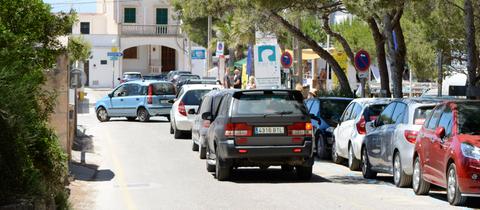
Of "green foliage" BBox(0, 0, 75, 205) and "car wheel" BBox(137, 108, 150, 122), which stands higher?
"green foliage" BBox(0, 0, 75, 205)

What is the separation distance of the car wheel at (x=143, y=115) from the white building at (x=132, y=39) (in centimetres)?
4374

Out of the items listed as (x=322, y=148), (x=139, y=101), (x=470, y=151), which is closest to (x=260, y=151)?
(x=470, y=151)

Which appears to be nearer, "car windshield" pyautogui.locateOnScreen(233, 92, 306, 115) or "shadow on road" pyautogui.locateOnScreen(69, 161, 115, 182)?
"car windshield" pyautogui.locateOnScreen(233, 92, 306, 115)

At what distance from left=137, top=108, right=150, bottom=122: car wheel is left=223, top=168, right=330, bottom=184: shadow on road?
18.1 m

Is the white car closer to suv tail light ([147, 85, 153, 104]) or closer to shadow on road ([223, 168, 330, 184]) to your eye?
suv tail light ([147, 85, 153, 104])

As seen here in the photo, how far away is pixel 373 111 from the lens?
806 inches

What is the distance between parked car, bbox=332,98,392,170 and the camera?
2016cm

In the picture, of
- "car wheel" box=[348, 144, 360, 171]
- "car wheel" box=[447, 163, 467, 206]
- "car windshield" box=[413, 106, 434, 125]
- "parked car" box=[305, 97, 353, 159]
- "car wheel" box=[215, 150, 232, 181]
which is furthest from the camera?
"parked car" box=[305, 97, 353, 159]

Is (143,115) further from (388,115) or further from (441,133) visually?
(441,133)

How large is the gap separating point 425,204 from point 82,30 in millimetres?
75984

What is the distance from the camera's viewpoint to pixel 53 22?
14.7 metres

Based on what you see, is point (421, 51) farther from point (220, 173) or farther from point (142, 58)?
point (142, 58)

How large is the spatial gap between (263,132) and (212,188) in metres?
1.50

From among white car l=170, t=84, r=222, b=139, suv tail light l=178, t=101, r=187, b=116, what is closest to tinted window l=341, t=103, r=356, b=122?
white car l=170, t=84, r=222, b=139
